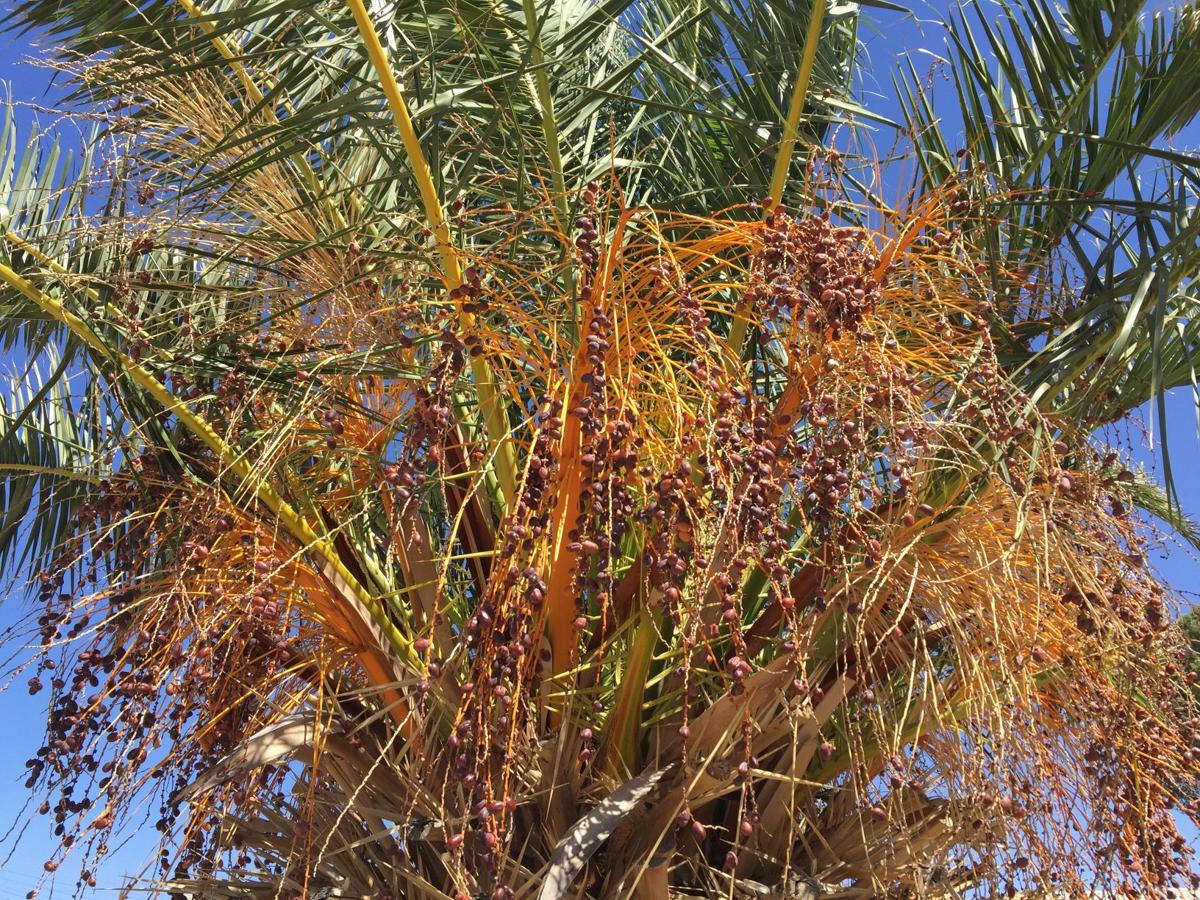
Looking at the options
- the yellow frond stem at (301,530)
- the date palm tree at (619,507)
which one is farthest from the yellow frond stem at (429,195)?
the yellow frond stem at (301,530)

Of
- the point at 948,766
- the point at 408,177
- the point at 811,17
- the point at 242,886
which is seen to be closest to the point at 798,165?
the point at 811,17

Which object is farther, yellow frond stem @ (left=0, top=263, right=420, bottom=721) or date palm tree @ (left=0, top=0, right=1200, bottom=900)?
yellow frond stem @ (left=0, top=263, right=420, bottom=721)

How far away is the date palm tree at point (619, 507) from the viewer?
237 cm

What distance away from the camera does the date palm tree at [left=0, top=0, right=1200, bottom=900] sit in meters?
2.37

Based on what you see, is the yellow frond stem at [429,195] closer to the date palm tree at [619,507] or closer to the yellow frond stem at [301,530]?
the date palm tree at [619,507]

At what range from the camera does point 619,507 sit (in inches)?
93.4

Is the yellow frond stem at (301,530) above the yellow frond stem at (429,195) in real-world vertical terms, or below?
below

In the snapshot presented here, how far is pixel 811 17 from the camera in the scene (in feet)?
9.99

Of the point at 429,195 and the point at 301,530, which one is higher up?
the point at 429,195

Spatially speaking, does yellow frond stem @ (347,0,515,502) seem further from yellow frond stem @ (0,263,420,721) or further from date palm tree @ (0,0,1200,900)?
yellow frond stem @ (0,263,420,721)

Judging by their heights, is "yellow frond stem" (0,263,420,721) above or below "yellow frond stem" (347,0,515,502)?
below

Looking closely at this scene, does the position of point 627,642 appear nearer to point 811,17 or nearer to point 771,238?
point 771,238

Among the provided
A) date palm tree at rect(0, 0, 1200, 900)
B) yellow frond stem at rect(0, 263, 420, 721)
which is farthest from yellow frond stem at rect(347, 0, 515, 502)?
yellow frond stem at rect(0, 263, 420, 721)

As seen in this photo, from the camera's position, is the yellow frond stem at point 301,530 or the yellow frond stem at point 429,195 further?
the yellow frond stem at point 301,530
